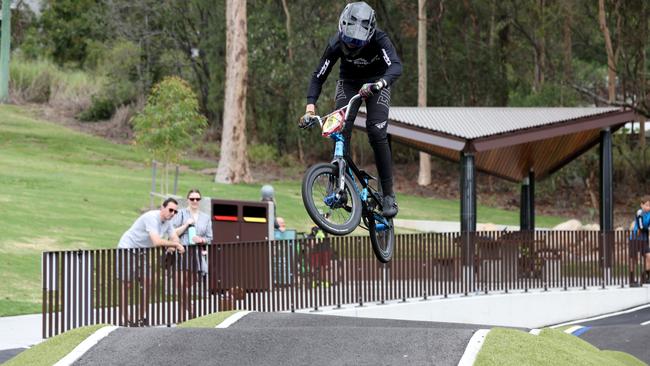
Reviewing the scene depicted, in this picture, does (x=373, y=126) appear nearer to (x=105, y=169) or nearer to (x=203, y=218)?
(x=203, y=218)

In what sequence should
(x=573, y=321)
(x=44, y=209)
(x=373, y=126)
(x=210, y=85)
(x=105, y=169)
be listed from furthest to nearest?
1. (x=210, y=85)
2. (x=105, y=169)
3. (x=44, y=209)
4. (x=573, y=321)
5. (x=373, y=126)

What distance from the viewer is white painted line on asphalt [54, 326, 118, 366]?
32.3 ft

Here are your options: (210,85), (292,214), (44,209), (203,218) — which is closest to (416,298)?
(203,218)

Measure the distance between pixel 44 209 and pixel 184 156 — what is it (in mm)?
23517

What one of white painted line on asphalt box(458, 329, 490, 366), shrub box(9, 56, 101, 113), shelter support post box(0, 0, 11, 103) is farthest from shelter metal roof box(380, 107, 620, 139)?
shrub box(9, 56, 101, 113)

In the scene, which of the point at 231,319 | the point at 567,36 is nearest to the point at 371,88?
the point at 231,319

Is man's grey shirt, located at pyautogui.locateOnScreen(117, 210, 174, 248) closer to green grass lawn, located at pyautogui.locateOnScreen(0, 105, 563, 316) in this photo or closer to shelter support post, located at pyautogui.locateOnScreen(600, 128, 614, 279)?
green grass lawn, located at pyautogui.locateOnScreen(0, 105, 563, 316)

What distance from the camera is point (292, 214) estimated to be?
3731 centimetres

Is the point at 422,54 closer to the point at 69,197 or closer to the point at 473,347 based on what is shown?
the point at 69,197

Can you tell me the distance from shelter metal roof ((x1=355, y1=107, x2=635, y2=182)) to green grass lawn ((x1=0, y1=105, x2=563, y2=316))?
7.55 meters

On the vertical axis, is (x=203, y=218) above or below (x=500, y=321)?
above

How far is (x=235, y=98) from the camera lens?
43.5m

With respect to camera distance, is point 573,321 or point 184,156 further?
point 184,156

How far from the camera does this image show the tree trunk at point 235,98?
42.8m
